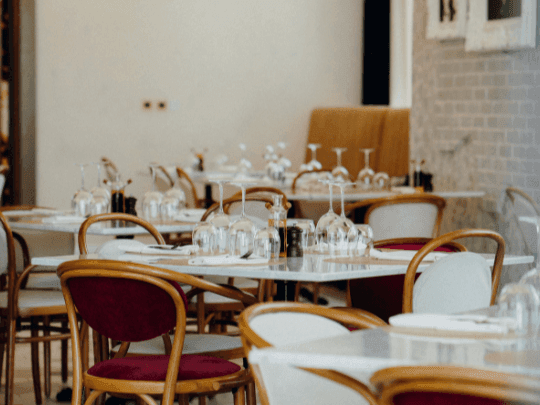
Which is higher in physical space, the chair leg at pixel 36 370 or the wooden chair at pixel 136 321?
the wooden chair at pixel 136 321

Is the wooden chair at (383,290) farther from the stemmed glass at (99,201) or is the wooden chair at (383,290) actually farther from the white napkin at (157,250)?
the stemmed glass at (99,201)

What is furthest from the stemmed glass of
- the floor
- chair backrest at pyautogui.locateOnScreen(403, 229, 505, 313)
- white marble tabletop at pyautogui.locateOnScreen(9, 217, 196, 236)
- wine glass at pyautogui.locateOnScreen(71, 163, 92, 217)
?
chair backrest at pyautogui.locateOnScreen(403, 229, 505, 313)

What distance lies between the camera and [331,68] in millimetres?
9914

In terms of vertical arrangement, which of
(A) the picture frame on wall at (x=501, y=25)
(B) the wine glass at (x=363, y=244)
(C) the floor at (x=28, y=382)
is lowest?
(C) the floor at (x=28, y=382)

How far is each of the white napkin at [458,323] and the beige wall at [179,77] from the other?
7144 millimetres

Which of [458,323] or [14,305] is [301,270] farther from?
[14,305]

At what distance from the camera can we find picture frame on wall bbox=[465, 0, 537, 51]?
4.89 metres

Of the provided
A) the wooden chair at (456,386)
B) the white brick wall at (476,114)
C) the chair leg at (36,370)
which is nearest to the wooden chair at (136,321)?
the wooden chair at (456,386)

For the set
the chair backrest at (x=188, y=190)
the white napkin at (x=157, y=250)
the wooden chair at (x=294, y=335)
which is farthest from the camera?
the chair backrest at (x=188, y=190)

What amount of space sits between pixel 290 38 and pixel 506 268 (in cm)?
518

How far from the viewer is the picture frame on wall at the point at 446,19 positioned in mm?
5633

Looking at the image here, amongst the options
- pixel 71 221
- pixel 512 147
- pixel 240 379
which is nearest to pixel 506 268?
pixel 512 147

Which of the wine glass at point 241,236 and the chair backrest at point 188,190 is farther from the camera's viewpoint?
the chair backrest at point 188,190

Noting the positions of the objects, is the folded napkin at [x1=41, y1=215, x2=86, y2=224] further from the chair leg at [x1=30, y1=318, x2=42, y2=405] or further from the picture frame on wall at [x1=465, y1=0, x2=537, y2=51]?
the picture frame on wall at [x1=465, y1=0, x2=537, y2=51]
